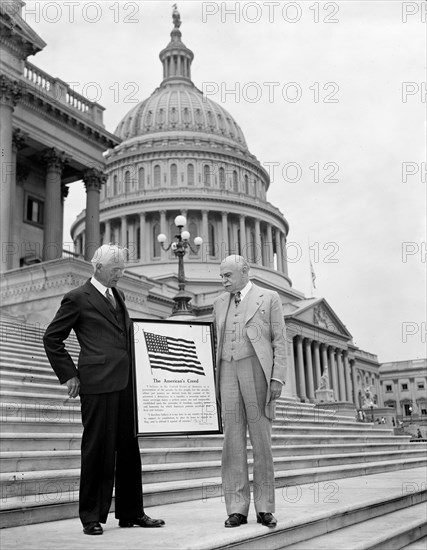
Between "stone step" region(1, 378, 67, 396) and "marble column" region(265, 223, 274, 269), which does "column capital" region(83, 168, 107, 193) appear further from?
"marble column" region(265, 223, 274, 269)

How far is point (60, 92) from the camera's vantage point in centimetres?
3053

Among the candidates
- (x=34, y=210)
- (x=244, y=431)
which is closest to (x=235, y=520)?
(x=244, y=431)

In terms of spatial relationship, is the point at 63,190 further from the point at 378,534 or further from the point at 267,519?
the point at 267,519

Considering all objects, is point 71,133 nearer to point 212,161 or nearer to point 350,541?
point 350,541

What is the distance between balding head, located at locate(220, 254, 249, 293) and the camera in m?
5.44

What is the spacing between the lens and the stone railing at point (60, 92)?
28859 mm

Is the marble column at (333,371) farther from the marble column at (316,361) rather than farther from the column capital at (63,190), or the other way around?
the column capital at (63,190)

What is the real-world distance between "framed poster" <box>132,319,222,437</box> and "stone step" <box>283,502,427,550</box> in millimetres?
1157

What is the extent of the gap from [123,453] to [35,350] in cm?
1063

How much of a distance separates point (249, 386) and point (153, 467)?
2.48m

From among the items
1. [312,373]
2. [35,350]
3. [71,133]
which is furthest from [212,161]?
[35,350]

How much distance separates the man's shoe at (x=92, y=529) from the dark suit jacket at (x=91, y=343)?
0.91 metres

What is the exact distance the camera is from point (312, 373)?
55.7 metres

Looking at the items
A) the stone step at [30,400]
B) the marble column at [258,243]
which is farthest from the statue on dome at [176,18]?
the stone step at [30,400]
